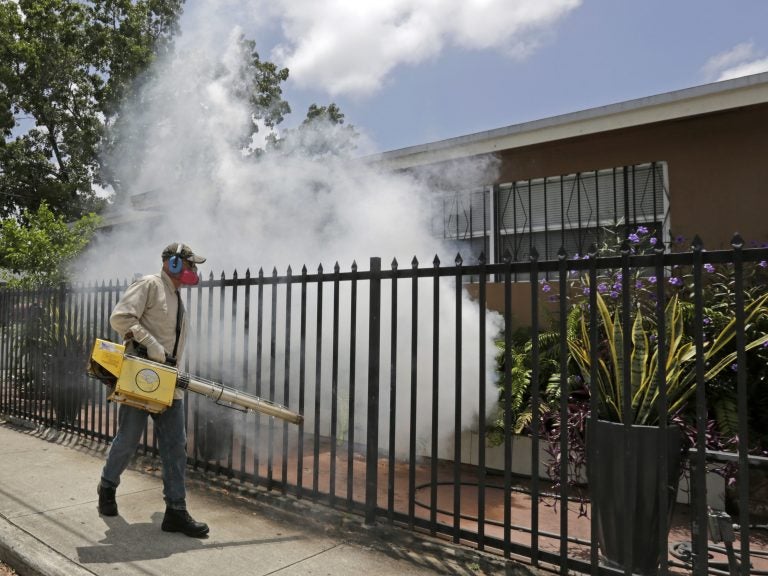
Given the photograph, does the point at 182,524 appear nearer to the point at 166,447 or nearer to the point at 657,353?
the point at 166,447

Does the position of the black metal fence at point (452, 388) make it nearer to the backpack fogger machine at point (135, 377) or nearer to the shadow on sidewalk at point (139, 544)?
the shadow on sidewalk at point (139, 544)

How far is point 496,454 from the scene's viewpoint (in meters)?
5.36

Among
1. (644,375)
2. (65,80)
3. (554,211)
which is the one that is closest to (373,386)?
(644,375)

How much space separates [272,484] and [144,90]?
62.5 feet

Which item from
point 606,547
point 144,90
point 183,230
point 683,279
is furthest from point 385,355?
point 144,90

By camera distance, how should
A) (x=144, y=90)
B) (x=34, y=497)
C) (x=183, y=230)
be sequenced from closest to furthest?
(x=34, y=497), (x=183, y=230), (x=144, y=90)

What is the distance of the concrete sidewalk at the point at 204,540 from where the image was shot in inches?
127

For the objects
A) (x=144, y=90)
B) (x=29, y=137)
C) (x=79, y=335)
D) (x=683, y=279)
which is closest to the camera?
(x=683, y=279)

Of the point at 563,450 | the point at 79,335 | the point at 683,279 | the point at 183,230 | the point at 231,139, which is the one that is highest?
the point at 231,139

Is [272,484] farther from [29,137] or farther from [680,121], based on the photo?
[29,137]

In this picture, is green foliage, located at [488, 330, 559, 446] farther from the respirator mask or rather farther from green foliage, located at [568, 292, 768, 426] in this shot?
the respirator mask

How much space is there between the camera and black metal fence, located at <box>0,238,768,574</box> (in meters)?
2.89

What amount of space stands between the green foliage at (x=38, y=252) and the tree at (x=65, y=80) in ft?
33.8

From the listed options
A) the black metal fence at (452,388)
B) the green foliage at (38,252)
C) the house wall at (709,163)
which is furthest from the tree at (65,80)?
the house wall at (709,163)
